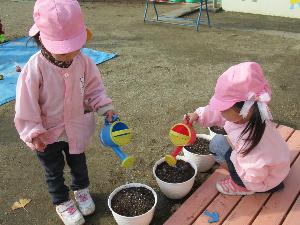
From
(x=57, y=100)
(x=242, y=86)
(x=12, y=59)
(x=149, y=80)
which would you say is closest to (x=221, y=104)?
(x=242, y=86)

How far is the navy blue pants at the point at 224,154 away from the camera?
2.25 m

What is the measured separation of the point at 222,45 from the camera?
5328 mm

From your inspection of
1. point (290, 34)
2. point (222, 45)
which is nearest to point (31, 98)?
point (222, 45)

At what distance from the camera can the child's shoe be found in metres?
2.27

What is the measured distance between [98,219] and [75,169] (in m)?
0.34

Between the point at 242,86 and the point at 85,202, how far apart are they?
122cm

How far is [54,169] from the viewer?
2201 millimetres

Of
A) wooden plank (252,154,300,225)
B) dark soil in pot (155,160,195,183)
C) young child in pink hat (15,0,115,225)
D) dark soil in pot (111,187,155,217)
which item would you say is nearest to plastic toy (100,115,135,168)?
young child in pink hat (15,0,115,225)

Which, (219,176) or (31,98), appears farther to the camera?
(219,176)

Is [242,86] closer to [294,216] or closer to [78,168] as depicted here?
[294,216]

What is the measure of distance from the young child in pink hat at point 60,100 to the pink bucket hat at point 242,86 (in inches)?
27.6

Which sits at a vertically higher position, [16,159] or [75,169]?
[75,169]

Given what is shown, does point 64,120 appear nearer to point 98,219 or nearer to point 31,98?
point 31,98

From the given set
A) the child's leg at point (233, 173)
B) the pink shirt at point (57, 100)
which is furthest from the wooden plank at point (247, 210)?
the pink shirt at point (57, 100)
